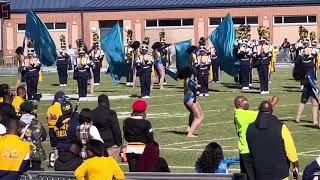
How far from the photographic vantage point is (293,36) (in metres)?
69.3

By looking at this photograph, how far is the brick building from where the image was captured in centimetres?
6900

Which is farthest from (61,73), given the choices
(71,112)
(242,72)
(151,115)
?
(71,112)

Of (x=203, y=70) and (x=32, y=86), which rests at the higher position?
(x=203, y=70)

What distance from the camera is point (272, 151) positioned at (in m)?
12.7

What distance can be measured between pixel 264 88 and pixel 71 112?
1848 centimetres

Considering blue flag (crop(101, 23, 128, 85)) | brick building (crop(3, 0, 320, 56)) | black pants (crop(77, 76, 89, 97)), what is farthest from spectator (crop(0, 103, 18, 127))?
brick building (crop(3, 0, 320, 56))

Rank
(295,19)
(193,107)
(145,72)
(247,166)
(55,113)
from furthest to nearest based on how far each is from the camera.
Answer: (295,19) < (145,72) < (193,107) < (55,113) < (247,166)

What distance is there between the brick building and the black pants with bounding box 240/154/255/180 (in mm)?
54819

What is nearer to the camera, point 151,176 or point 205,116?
point 151,176

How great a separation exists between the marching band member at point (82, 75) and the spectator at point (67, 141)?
16.5 meters

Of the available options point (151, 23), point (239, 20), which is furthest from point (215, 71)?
point (151, 23)

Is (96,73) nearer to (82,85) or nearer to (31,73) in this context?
(31,73)

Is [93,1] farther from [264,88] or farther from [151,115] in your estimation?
[151,115]

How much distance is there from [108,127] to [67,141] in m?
0.67
